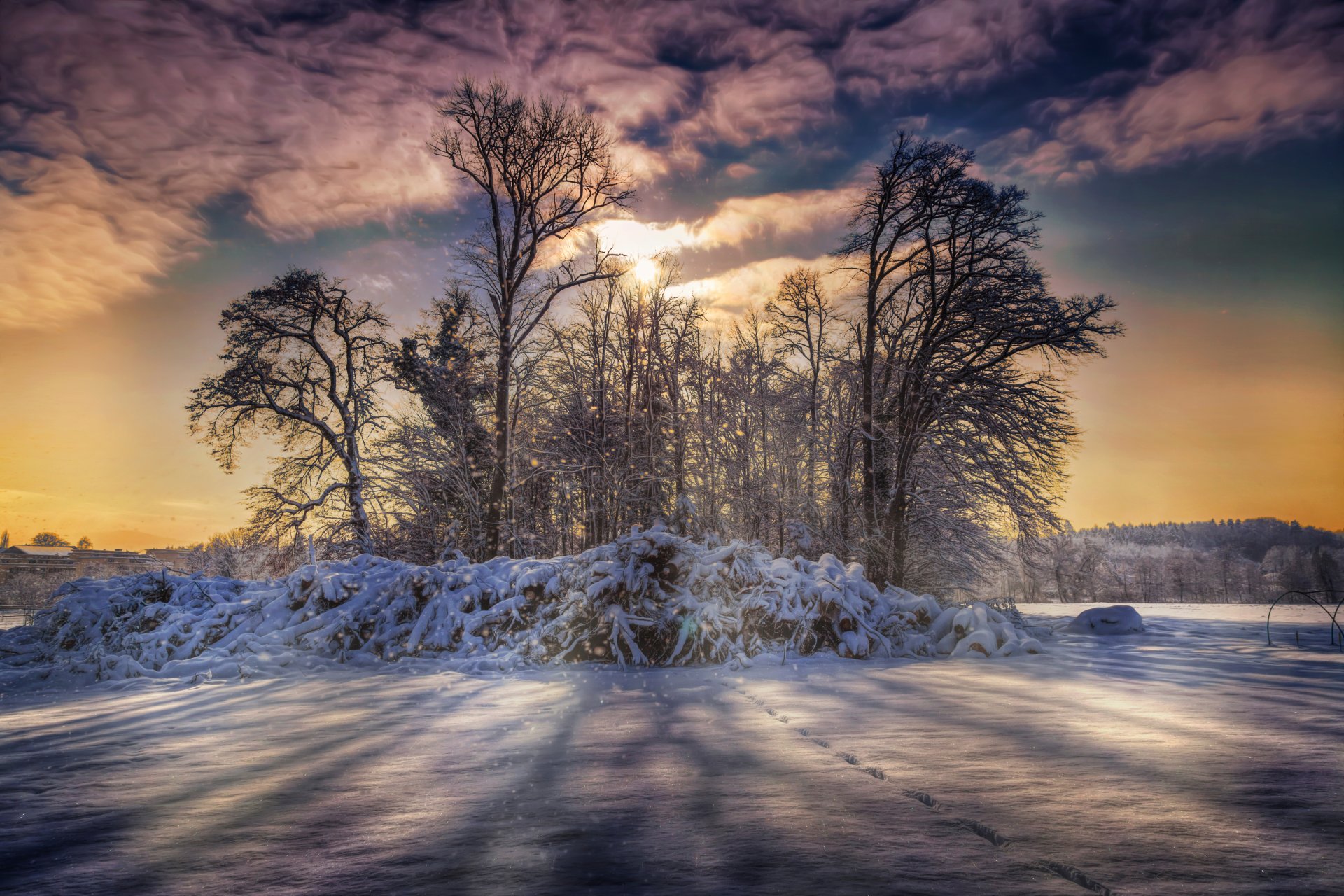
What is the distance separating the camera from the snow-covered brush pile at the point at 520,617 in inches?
309

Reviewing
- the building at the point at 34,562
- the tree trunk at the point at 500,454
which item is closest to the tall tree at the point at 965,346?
the tree trunk at the point at 500,454

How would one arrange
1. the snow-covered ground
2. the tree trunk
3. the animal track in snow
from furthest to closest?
1. the tree trunk
2. the snow-covered ground
3. the animal track in snow

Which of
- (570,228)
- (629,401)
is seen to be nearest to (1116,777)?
(570,228)

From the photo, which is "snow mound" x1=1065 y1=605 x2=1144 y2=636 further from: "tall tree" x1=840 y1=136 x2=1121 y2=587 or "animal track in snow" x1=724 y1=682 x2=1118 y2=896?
"animal track in snow" x1=724 y1=682 x2=1118 y2=896

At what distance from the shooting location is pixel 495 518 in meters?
14.4

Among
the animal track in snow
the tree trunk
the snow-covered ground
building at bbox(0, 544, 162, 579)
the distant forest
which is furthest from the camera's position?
the distant forest

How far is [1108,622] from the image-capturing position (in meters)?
12.4

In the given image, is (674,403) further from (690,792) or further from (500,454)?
(690,792)

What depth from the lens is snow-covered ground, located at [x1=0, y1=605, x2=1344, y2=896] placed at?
1.86 m

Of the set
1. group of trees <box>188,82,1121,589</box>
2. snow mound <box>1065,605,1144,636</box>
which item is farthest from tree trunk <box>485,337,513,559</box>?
snow mound <box>1065,605,1144,636</box>

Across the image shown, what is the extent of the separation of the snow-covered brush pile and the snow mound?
458 centimetres

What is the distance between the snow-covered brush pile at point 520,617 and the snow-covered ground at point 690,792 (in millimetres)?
2488

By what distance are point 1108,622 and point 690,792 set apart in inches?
515

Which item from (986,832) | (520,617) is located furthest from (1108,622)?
(986,832)
